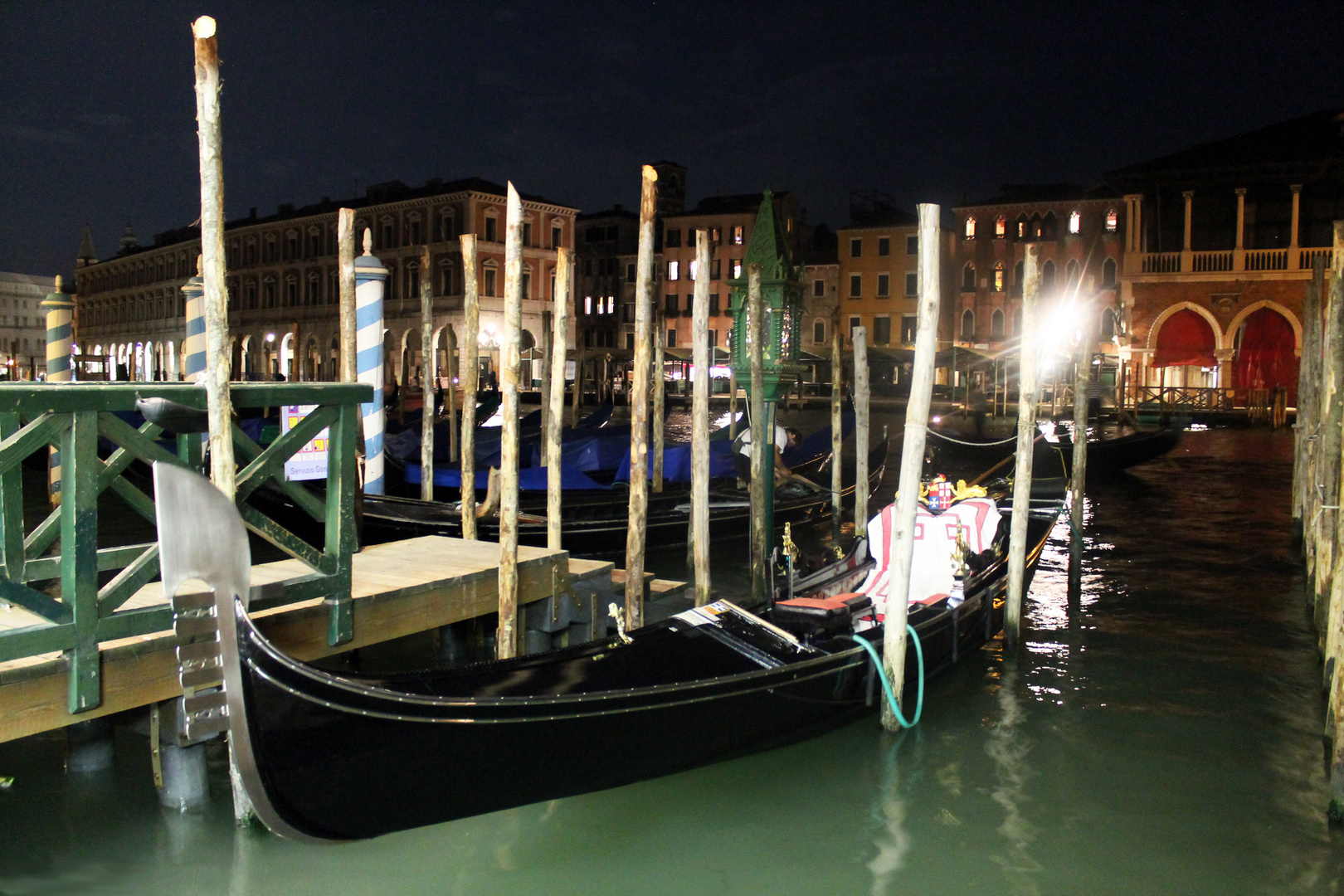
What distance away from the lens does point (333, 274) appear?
4056cm

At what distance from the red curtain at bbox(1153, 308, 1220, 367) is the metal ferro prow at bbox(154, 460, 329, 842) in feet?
87.9

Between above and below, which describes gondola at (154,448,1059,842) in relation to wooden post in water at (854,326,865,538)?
below

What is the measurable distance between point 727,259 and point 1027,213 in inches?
440

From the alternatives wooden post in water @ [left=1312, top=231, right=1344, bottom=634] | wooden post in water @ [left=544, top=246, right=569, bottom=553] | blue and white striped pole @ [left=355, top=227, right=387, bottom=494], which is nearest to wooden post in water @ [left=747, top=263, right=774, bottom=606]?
wooden post in water @ [left=544, top=246, right=569, bottom=553]

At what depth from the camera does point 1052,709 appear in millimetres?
5895

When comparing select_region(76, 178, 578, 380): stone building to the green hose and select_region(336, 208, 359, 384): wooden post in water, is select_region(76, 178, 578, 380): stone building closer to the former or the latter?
select_region(336, 208, 359, 384): wooden post in water

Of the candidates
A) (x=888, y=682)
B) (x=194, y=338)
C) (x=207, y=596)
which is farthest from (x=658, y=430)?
(x=207, y=596)

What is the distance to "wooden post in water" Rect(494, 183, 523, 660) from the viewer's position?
5.07 m

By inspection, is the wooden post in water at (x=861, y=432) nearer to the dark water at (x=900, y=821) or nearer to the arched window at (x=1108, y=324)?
the dark water at (x=900, y=821)

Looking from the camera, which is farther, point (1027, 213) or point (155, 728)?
point (1027, 213)

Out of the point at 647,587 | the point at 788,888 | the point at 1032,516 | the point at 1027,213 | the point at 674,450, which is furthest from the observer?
the point at 1027,213

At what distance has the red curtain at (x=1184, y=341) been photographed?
26.2m

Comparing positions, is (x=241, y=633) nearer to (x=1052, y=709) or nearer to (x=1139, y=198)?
(x=1052, y=709)

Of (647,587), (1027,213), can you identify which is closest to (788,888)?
(647,587)
